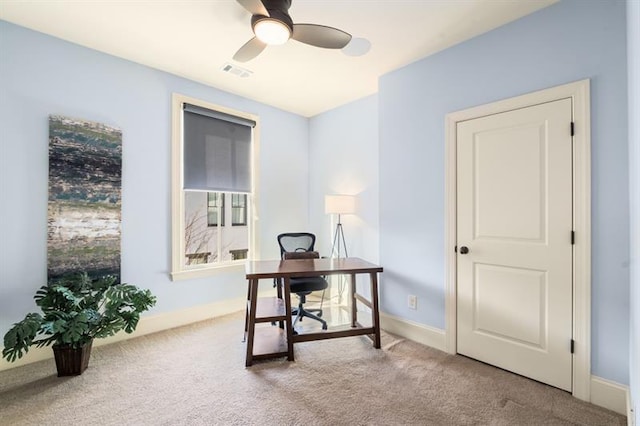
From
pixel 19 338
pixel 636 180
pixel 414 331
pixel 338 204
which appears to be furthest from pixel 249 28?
pixel 414 331

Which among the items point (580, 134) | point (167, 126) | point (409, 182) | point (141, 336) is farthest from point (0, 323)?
point (580, 134)

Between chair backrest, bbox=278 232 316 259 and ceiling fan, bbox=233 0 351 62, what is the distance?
6.61 ft

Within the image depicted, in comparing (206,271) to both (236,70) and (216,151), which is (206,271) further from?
(236,70)

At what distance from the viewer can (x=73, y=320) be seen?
2.06 m

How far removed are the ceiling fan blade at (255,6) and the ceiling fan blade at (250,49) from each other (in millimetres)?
302

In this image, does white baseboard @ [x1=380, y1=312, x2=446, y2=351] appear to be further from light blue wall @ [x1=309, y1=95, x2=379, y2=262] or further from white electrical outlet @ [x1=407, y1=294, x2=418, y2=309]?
light blue wall @ [x1=309, y1=95, x2=379, y2=262]

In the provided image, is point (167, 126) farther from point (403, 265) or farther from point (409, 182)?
point (403, 265)

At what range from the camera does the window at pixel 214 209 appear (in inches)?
142

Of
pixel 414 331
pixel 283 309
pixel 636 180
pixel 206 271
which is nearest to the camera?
pixel 636 180

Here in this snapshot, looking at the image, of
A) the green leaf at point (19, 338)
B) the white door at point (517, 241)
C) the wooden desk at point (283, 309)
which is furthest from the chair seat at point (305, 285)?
the green leaf at point (19, 338)

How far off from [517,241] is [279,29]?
2.28 metres

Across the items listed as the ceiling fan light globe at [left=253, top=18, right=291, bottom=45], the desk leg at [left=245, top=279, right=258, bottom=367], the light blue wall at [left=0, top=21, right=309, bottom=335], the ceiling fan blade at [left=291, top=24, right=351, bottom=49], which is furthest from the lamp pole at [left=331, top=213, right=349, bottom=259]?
the ceiling fan light globe at [left=253, top=18, right=291, bottom=45]

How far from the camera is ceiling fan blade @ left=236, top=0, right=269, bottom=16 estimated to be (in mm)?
1683

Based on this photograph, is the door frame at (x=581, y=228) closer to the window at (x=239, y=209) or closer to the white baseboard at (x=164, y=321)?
the white baseboard at (x=164, y=321)
